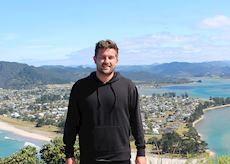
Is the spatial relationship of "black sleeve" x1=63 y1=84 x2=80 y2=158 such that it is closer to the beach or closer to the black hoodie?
the black hoodie

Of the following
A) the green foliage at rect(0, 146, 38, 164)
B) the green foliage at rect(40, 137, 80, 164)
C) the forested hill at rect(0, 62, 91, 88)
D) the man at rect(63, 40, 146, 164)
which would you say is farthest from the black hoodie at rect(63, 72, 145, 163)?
the forested hill at rect(0, 62, 91, 88)

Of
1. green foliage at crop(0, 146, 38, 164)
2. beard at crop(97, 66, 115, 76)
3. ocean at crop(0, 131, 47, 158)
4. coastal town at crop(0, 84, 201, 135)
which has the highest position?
beard at crop(97, 66, 115, 76)

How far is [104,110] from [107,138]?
15 centimetres

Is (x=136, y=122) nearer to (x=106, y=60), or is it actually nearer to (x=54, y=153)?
(x=106, y=60)

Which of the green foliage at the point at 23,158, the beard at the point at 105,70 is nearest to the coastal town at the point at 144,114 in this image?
the green foliage at the point at 23,158

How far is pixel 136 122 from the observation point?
2.29 meters

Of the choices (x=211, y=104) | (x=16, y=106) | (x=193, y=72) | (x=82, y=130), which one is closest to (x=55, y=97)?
(x=16, y=106)

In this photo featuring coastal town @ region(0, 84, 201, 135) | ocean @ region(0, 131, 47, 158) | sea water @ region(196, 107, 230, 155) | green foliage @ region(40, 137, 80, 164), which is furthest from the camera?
coastal town @ region(0, 84, 201, 135)

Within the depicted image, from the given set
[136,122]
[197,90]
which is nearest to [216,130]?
[136,122]

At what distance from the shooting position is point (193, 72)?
18225 centimetres

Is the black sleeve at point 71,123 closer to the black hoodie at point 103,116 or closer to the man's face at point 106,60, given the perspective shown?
the black hoodie at point 103,116

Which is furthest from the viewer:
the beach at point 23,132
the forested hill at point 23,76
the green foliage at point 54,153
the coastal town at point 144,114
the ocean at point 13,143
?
the forested hill at point 23,76

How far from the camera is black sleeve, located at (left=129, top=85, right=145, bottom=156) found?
7.45 feet

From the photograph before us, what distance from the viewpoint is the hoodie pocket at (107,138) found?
2.22 metres
